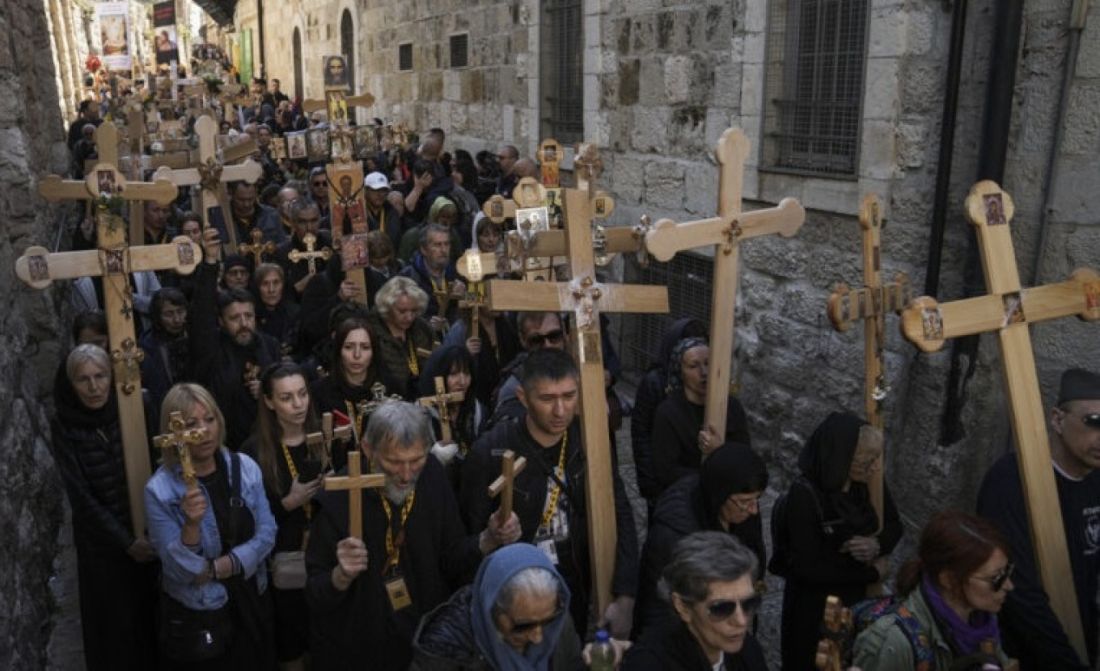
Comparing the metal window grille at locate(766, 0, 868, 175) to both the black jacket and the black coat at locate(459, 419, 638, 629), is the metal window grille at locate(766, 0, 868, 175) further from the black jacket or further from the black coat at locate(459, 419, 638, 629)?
the black jacket

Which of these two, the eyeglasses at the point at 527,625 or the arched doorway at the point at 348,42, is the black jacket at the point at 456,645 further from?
the arched doorway at the point at 348,42

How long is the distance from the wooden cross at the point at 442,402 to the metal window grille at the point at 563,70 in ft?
18.5

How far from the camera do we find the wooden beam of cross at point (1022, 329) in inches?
130

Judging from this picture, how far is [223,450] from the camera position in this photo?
3.92 metres

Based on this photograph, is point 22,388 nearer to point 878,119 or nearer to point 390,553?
point 390,553

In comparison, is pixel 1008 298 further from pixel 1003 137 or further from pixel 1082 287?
pixel 1003 137

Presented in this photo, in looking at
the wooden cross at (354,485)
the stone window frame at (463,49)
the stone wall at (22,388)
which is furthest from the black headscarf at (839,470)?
the stone window frame at (463,49)

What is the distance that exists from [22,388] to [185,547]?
295 cm

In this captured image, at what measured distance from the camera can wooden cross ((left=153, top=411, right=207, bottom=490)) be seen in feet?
11.7

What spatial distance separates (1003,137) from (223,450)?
409cm


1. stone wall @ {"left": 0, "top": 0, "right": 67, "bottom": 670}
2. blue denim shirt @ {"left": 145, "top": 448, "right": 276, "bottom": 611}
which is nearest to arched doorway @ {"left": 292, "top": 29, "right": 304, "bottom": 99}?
stone wall @ {"left": 0, "top": 0, "right": 67, "bottom": 670}

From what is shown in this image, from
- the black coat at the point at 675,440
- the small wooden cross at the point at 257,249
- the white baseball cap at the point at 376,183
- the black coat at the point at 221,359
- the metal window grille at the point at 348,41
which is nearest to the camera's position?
the black coat at the point at 675,440

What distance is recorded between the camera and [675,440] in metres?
4.47

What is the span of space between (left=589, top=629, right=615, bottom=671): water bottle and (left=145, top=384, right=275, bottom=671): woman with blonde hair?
5.26 feet
